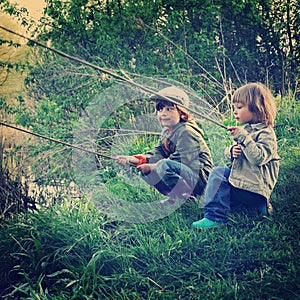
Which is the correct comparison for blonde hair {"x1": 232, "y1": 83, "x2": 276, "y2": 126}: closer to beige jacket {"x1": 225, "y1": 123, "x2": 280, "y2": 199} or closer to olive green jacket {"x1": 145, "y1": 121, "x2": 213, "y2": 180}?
beige jacket {"x1": 225, "y1": 123, "x2": 280, "y2": 199}

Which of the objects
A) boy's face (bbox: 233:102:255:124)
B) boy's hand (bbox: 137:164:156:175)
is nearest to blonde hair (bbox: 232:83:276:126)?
boy's face (bbox: 233:102:255:124)

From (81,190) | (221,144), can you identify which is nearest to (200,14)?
(221,144)

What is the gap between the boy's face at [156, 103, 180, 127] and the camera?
2213 mm

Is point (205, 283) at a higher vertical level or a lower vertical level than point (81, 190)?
lower

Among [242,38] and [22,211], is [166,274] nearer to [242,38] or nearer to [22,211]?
[22,211]

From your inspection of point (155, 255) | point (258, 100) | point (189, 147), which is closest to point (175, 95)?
point (189, 147)

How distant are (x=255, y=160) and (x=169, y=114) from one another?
0.38 meters

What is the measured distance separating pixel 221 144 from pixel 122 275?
64 cm

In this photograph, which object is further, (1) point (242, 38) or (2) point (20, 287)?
(1) point (242, 38)

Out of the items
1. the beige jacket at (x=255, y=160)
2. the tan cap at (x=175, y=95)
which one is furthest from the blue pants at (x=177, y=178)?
the tan cap at (x=175, y=95)

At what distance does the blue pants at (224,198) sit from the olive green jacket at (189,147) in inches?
2.2

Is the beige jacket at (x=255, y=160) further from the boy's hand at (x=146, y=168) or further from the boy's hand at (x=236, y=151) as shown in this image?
the boy's hand at (x=146, y=168)

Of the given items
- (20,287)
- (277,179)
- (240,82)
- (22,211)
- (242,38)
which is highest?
(242,38)

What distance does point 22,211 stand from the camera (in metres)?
2.33
